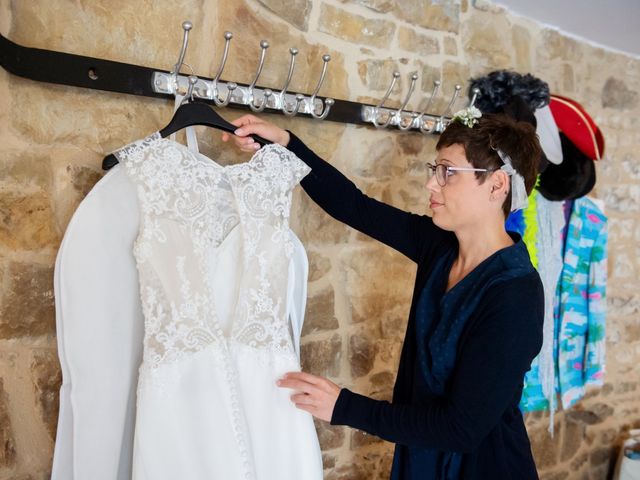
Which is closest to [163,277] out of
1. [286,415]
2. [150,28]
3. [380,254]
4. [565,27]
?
[286,415]

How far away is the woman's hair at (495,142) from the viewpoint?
1271 mm

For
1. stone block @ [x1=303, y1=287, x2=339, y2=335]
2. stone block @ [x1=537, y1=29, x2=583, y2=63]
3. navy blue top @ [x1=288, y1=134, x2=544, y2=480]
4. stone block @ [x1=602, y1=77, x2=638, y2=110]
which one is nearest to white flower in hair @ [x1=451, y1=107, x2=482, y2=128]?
navy blue top @ [x1=288, y1=134, x2=544, y2=480]

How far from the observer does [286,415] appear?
1.18 meters

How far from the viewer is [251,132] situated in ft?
4.00

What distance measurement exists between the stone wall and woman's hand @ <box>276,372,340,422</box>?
48 centimetres

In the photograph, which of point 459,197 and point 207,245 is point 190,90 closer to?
point 207,245

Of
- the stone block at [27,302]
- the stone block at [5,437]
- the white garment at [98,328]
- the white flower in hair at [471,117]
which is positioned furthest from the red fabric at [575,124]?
the stone block at [5,437]

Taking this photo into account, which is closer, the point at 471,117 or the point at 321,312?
the point at 471,117

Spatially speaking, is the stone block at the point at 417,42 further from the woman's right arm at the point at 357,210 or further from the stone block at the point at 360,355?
the stone block at the point at 360,355

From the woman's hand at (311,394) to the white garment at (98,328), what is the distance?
30 centimetres

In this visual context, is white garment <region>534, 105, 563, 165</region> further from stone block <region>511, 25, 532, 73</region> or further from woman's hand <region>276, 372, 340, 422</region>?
woman's hand <region>276, 372, 340, 422</region>

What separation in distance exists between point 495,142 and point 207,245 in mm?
651

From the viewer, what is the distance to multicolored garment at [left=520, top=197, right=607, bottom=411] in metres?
2.33

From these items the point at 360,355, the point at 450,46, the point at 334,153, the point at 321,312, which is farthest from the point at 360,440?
the point at 450,46
